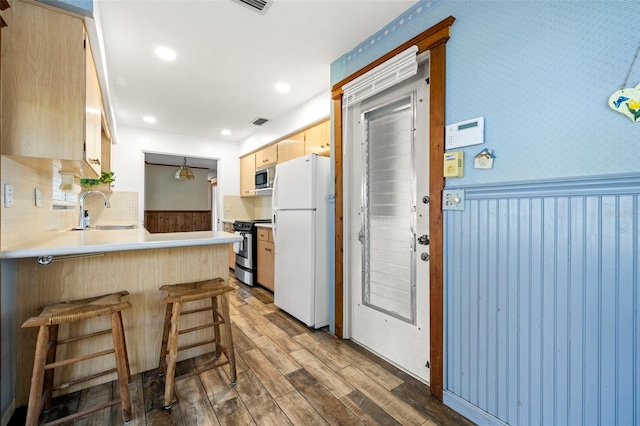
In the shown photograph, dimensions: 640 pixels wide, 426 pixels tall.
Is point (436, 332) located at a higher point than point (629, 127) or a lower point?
lower

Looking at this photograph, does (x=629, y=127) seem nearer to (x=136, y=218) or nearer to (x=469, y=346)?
(x=469, y=346)

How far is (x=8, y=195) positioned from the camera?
154cm

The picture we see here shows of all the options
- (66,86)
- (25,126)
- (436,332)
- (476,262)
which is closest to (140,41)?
(66,86)

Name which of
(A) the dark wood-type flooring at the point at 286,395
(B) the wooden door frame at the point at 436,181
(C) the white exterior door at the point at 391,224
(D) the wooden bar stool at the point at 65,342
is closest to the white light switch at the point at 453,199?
(B) the wooden door frame at the point at 436,181

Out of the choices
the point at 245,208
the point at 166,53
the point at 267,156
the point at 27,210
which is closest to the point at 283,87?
the point at 166,53

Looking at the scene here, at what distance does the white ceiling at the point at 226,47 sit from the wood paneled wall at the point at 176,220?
411 cm

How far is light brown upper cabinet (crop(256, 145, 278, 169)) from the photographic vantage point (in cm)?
436

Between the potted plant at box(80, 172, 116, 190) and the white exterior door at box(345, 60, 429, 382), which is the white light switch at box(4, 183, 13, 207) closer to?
the potted plant at box(80, 172, 116, 190)

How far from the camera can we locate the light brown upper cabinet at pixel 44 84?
150 centimetres

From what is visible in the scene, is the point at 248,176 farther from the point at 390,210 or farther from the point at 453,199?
the point at 453,199

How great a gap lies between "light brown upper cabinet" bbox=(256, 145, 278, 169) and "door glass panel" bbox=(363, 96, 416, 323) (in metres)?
2.22

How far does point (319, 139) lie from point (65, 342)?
2750mm

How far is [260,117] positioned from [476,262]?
3.55 metres

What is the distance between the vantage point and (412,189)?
6.61 ft
